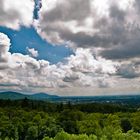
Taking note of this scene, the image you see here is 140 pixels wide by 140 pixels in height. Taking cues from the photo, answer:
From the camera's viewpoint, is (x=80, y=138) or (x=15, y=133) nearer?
(x=80, y=138)

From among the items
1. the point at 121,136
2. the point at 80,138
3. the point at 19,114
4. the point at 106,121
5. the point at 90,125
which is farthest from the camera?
the point at 19,114

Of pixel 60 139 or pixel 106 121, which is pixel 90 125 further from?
pixel 60 139

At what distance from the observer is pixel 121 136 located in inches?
3369

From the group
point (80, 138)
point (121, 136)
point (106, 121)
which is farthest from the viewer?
point (106, 121)

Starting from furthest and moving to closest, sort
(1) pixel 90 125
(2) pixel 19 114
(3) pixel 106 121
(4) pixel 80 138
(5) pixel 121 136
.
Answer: (2) pixel 19 114, (3) pixel 106 121, (1) pixel 90 125, (5) pixel 121 136, (4) pixel 80 138

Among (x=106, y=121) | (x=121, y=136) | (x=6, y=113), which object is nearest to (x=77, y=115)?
(x=106, y=121)

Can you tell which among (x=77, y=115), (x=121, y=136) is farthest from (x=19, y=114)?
(x=121, y=136)

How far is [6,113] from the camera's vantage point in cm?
17775

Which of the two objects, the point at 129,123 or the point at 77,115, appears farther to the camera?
the point at 77,115

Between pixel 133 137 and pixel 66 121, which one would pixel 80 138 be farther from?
pixel 66 121

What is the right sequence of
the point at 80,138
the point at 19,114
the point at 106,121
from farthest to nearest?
the point at 19,114, the point at 106,121, the point at 80,138

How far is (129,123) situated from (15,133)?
160ft

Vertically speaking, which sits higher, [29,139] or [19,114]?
[19,114]

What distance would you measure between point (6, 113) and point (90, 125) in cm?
4805
